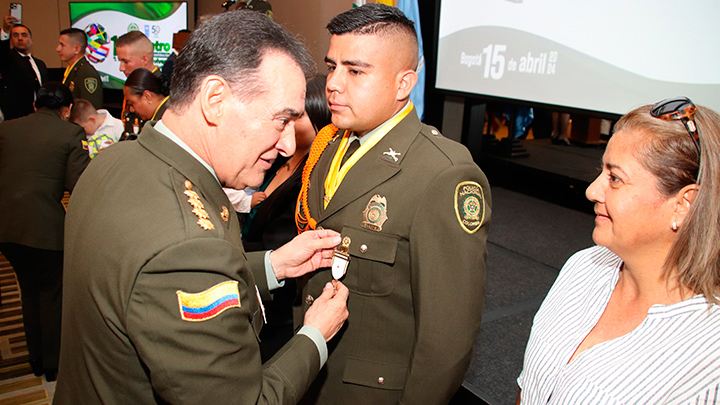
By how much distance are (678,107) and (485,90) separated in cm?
320

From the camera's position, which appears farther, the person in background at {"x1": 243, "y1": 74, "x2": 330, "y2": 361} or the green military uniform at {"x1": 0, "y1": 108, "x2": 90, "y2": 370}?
the green military uniform at {"x1": 0, "y1": 108, "x2": 90, "y2": 370}

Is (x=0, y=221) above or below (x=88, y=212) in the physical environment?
below

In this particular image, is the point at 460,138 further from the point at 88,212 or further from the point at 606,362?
the point at 88,212

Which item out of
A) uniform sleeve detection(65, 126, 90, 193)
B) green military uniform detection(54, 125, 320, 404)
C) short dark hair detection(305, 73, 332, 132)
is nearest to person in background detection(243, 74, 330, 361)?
short dark hair detection(305, 73, 332, 132)

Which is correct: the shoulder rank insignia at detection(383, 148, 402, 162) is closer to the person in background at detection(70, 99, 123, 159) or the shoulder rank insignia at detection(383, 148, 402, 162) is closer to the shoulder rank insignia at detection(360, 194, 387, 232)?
the shoulder rank insignia at detection(360, 194, 387, 232)

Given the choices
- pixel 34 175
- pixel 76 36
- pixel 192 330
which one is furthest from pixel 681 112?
pixel 76 36

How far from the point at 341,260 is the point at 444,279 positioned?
1.08ft

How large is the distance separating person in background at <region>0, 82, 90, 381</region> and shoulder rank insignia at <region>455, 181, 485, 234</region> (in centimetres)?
243

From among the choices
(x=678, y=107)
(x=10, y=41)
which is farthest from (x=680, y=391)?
(x=10, y=41)

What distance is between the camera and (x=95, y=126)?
3.70 metres

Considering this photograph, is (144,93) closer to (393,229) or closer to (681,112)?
(393,229)

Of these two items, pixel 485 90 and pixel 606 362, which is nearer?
pixel 606 362

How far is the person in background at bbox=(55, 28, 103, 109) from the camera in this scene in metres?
5.19

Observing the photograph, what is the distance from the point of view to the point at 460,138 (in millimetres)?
5184
